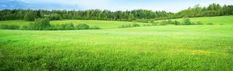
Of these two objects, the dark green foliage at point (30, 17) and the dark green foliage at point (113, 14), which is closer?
the dark green foliage at point (30, 17)

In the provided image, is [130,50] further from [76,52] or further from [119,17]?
[119,17]

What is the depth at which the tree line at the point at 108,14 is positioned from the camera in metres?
130

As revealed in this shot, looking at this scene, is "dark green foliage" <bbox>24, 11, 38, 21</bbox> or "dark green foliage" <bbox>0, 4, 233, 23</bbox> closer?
"dark green foliage" <bbox>24, 11, 38, 21</bbox>

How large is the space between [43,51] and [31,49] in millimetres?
1741

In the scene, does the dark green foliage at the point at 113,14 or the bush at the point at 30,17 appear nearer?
the bush at the point at 30,17

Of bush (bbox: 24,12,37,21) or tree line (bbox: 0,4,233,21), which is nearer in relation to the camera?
bush (bbox: 24,12,37,21)

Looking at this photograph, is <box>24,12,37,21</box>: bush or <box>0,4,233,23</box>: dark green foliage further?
<box>0,4,233,23</box>: dark green foliage

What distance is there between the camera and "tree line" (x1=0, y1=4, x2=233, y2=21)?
130 meters

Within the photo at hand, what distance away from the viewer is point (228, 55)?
22.3m

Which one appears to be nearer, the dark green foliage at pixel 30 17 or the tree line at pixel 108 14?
the dark green foliage at pixel 30 17

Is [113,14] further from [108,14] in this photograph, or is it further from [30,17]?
[30,17]

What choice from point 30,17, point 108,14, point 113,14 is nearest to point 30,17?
point 30,17

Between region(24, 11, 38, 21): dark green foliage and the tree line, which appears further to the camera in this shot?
the tree line

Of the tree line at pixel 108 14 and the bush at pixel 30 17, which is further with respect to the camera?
the tree line at pixel 108 14
